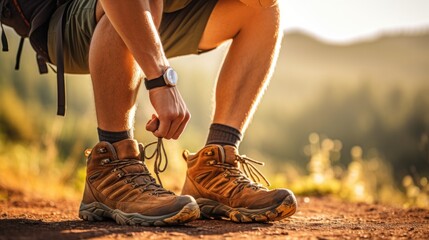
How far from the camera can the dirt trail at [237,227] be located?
1902 millimetres

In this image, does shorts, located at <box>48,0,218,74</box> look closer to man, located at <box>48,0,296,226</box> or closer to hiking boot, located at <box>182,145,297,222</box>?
man, located at <box>48,0,296,226</box>

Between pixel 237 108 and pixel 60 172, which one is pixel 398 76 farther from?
pixel 237 108

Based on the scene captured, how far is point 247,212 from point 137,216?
0.41 m

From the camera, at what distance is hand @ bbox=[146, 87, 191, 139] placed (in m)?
1.97

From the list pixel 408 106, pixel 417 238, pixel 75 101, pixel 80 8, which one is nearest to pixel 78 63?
pixel 80 8

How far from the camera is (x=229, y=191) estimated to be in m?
2.42

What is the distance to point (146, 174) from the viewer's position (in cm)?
233

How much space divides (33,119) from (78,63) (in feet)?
23.3

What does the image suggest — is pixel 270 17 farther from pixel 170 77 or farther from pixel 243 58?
pixel 170 77

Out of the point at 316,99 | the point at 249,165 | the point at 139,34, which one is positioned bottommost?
the point at 249,165

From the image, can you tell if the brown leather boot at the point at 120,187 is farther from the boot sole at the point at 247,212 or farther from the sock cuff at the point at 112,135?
the boot sole at the point at 247,212

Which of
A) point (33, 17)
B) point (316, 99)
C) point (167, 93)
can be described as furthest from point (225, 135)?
point (316, 99)

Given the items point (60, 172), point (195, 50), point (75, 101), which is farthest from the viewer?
point (75, 101)

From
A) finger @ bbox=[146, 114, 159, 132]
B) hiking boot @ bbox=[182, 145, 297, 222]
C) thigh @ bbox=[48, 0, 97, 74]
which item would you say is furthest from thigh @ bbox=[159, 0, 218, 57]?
finger @ bbox=[146, 114, 159, 132]
